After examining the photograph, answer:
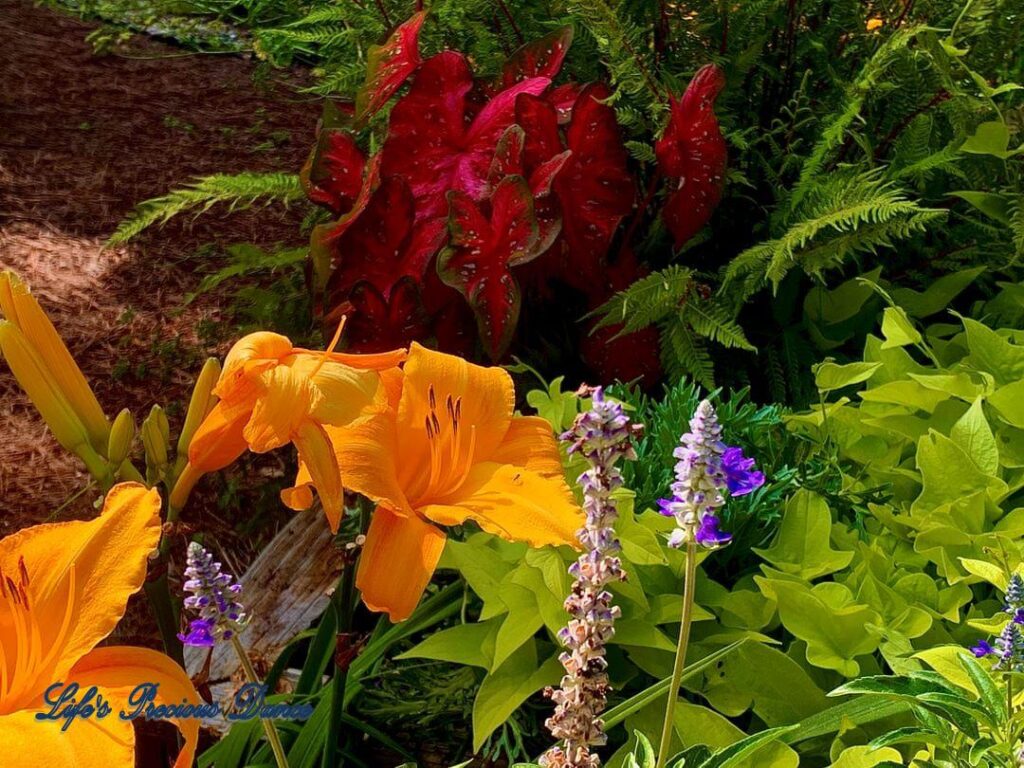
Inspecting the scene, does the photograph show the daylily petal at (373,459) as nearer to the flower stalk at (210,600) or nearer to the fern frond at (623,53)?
the flower stalk at (210,600)

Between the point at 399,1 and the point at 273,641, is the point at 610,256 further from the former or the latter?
the point at 273,641

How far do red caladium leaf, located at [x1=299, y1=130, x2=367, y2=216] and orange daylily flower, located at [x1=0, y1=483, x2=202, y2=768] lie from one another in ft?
3.92

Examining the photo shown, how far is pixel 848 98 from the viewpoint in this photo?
1.81 meters

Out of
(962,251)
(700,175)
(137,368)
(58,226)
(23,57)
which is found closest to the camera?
(700,175)

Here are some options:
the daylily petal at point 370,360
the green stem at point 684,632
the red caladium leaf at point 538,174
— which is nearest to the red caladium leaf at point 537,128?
the red caladium leaf at point 538,174

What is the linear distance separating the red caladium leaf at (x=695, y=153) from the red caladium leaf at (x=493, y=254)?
0.27 metres

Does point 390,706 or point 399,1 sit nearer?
point 390,706

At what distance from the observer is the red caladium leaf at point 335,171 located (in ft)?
6.01

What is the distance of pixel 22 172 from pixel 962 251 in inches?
116

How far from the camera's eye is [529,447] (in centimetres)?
89

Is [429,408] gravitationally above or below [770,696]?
above

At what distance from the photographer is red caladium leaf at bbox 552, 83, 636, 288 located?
174 centimetres

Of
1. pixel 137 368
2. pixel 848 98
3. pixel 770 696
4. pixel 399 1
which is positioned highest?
A: pixel 399 1

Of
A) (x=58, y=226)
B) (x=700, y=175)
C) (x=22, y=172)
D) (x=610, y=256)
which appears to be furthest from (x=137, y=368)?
(x=700, y=175)
